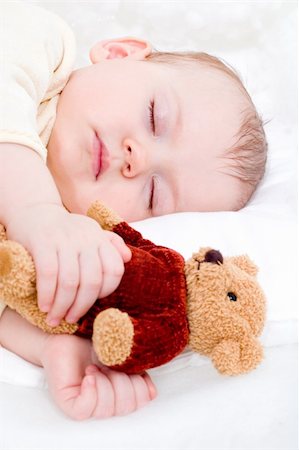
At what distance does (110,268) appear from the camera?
97 cm

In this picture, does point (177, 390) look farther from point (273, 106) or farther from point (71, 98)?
point (273, 106)

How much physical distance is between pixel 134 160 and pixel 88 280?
17.5 inches

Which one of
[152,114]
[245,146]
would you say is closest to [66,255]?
[152,114]

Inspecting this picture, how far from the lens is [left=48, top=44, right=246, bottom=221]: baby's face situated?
4.52 ft

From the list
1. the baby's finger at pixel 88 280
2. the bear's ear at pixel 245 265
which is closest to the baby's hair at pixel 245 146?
the bear's ear at pixel 245 265

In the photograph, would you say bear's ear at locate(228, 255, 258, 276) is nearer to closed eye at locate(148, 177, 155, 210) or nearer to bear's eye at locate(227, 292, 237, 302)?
bear's eye at locate(227, 292, 237, 302)

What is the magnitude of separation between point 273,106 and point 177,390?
1.05 m

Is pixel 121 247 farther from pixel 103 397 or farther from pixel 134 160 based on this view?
pixel 134 160

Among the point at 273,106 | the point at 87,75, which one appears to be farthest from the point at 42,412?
the point at 273,106

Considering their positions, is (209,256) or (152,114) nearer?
(209,256)

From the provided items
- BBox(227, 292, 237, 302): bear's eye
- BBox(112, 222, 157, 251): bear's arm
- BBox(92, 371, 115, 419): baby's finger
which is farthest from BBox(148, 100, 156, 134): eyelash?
BBox(92, 371, 115, 419): baby's finger

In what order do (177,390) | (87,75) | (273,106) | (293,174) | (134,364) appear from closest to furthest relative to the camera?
1. (134,364)
2. (177,390)
3. (87,75)
4. (293,174)
5. (273,106)

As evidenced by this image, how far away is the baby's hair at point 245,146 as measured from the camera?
147 cm

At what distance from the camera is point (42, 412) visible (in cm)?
102
